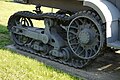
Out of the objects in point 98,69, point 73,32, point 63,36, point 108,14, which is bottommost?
point 98,69

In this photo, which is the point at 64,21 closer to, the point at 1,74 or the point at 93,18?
the point at 93,18

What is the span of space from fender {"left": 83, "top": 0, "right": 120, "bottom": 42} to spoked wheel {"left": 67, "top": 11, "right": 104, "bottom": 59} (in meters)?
0.17

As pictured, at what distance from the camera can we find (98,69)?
24.5 feet

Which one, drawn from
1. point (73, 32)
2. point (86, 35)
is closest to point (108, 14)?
point (86, 35)

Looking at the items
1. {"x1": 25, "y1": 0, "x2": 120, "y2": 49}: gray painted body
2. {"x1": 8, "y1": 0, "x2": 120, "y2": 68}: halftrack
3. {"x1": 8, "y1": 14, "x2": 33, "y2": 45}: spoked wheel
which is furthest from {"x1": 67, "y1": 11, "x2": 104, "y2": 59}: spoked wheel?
{"x1": 8, "y1": 14, "x2": 33, "y2": 45}: spoked wheel

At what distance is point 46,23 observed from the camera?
26.5ft

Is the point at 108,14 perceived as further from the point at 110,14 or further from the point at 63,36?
the point at 63,36

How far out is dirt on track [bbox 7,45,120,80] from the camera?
696 cm

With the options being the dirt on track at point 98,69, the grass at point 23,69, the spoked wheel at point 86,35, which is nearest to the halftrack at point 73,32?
the spoked wheel at point 86,35

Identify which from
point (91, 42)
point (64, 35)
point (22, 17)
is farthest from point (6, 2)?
point (91, 42)

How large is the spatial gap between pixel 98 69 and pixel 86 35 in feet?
3.28

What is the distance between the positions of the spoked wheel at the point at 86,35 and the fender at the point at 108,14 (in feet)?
0.57

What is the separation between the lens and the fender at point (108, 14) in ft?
21.4

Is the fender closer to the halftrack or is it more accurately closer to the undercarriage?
the halftrack
